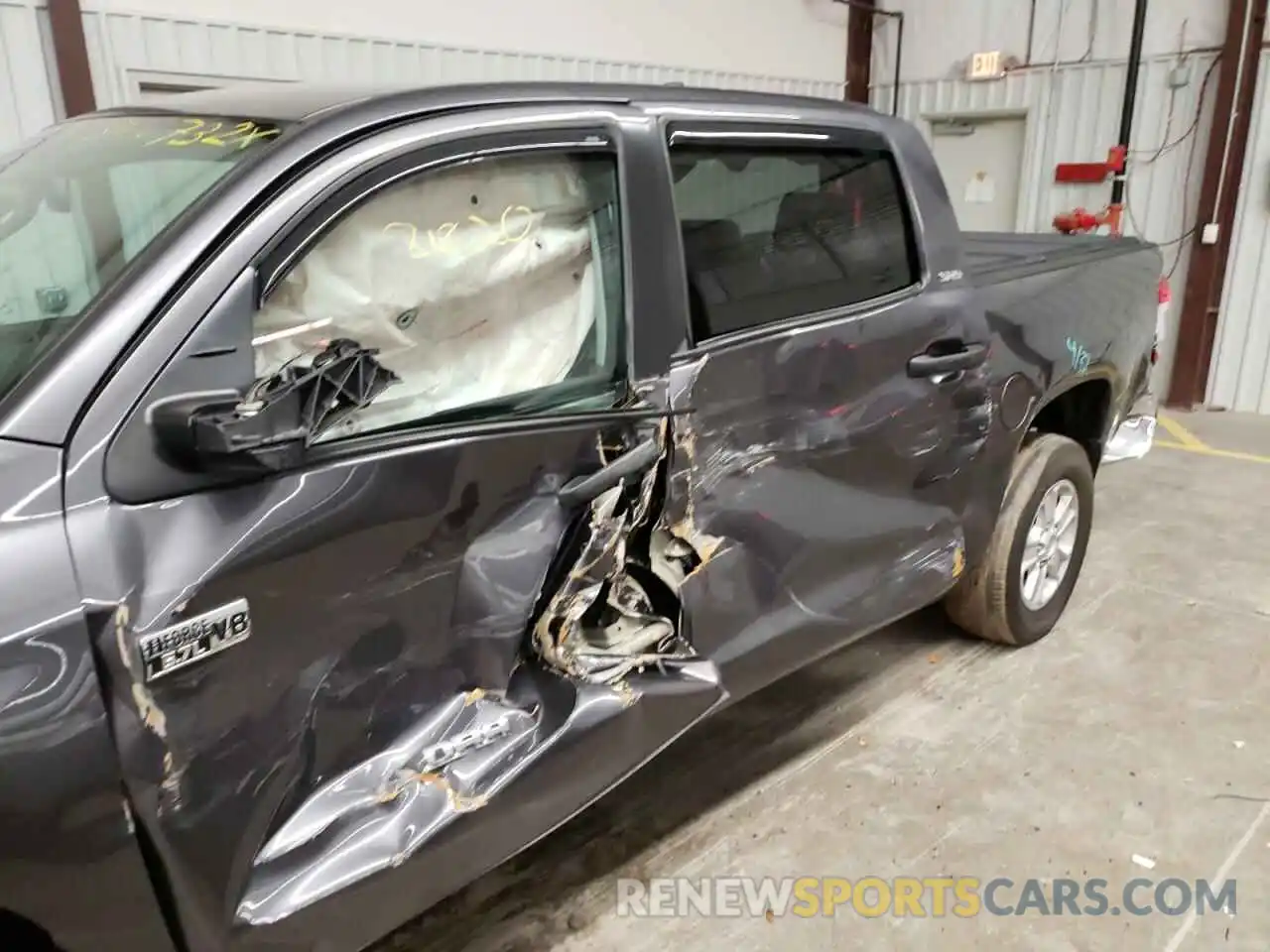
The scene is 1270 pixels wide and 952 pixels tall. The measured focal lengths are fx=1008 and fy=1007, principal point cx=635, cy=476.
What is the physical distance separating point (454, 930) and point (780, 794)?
3.14 feet

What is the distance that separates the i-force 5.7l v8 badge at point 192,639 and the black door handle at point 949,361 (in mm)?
1852

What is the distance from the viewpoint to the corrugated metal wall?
7238 mm

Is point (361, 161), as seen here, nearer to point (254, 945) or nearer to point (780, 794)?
point (254, 945)

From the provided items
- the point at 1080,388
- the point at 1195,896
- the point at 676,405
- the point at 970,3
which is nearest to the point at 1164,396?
the point at 970,3

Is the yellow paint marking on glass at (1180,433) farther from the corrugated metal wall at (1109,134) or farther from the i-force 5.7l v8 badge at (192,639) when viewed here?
the i-force 5.7l v8 badge at (192,639)

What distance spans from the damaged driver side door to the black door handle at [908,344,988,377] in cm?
95

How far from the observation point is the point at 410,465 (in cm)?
164

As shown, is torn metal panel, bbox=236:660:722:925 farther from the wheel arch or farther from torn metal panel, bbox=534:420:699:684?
the wheel arch

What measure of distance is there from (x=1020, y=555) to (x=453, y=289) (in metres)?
2.27

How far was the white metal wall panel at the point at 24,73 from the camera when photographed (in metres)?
4.43

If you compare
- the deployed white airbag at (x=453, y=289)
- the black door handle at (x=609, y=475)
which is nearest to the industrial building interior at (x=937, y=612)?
the deployed white airbag at (x=453, y=289)

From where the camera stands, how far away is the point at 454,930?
231 cm

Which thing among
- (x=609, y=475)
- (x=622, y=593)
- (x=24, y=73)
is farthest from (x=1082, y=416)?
(x=24, y=73)

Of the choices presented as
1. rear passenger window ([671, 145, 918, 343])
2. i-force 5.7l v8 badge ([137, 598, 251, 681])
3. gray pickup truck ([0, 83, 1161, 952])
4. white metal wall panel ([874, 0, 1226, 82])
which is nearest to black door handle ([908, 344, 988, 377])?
gray pickup truck ([0, 83, 1161, 952])
